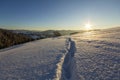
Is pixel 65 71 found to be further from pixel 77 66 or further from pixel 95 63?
pixel 95 63

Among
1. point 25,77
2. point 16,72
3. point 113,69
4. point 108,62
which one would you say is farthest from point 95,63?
point 16,72

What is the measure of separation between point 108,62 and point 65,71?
3.82ft

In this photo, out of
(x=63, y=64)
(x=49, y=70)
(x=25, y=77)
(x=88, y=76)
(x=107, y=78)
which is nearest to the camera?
(x=107, y=78)

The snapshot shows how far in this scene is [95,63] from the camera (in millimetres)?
3975

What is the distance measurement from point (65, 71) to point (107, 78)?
3.83ft

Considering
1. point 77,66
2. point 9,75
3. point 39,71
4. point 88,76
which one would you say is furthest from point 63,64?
point 9,75

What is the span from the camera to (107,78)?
2967 millimetres

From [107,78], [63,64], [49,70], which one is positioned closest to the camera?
[107,78]

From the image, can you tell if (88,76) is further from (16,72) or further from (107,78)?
(16,72)

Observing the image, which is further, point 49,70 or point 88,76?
point 49,70

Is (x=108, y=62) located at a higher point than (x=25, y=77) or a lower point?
higher

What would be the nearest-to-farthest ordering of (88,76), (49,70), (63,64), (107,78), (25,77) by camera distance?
(107,78) < (88,76) < (25,77) < (49,70) < (63,64)

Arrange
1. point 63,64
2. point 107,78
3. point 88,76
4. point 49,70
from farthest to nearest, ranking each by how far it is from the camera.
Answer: point 63,64 < point 49,70 < point 88,76 < point 107,78

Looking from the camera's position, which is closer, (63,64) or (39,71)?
(39,71)
